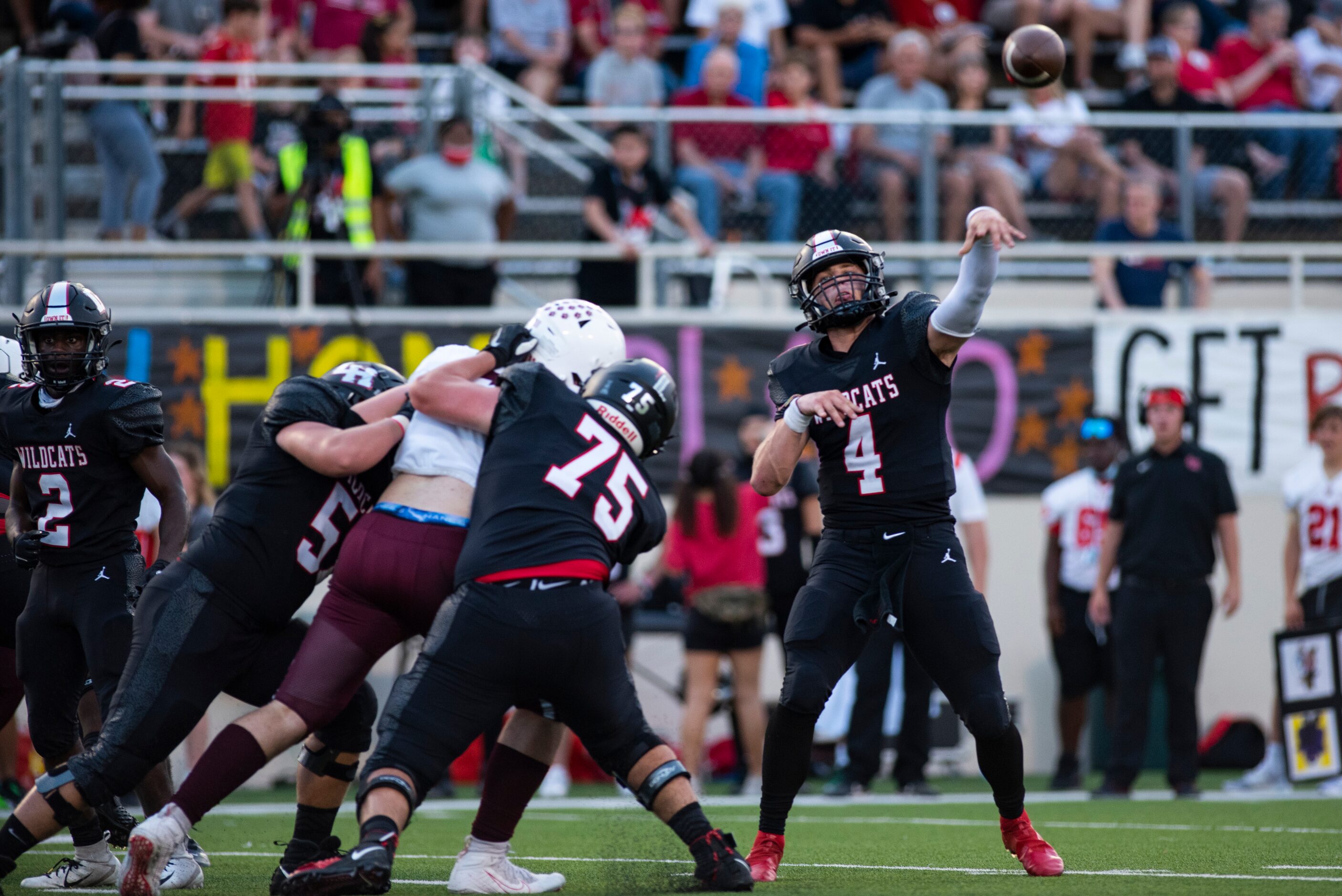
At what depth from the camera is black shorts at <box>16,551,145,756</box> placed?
5.51 metres

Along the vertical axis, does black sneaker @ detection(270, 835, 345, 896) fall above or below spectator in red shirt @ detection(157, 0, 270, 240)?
below

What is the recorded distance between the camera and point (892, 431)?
5.57 m

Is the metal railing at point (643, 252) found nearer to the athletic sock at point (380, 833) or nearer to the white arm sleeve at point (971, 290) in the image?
the white arm sleeve at point (971, 290)

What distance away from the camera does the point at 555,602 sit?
182 inches

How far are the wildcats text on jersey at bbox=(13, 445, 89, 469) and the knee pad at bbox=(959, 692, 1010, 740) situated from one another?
9.96 ft

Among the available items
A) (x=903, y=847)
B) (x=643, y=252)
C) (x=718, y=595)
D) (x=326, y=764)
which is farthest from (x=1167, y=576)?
(x=326, y=764)

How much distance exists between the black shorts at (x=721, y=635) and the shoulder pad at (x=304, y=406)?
15.3 feet

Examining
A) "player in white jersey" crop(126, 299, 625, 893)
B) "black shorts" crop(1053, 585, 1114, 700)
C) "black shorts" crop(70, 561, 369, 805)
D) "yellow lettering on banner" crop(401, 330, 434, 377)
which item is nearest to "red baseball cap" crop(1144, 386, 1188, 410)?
"black shorts" crop(1053, 585, 1114, 700)

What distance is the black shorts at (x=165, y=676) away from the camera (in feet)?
15.8

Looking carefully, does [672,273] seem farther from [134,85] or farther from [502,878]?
[502,878]

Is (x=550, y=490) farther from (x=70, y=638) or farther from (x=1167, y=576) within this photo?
(x=1167, y=576)

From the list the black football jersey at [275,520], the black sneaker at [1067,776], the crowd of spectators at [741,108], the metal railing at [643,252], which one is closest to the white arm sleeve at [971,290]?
the black football jersey at [275,520]

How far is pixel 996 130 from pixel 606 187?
9.83ft

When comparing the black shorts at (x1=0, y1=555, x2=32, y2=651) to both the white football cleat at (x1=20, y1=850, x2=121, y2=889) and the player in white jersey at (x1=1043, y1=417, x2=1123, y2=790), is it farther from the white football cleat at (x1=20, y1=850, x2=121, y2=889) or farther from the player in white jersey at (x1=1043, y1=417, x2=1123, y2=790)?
the player in white jersey at (x1=1043, y1=417, x2=1123, y2=790)
